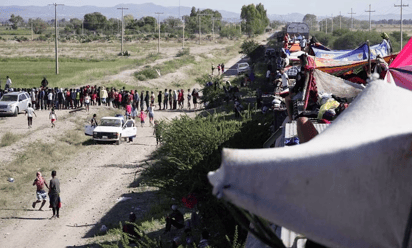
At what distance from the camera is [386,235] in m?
3.96

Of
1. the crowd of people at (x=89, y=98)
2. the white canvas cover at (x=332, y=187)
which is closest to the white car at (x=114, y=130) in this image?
the crowd of people at (x=89, y=98)

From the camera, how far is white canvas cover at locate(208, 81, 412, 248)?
12.4 ft

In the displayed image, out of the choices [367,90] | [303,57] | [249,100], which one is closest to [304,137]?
[367,90]

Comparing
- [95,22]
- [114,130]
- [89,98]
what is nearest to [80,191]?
[114,130]

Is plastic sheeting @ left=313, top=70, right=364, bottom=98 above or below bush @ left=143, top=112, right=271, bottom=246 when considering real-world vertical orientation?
above

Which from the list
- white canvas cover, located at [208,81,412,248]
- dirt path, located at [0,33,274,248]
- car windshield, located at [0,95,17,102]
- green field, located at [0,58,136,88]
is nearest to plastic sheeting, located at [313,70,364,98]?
dirt path, located at [0,33,274,248]

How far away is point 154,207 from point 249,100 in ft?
54.4

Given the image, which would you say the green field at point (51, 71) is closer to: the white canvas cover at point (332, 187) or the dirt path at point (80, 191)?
the dirt path at point (80, 191)

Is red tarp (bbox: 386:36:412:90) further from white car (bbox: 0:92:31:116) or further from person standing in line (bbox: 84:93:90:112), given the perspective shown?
white car (bbox: 0:92:31:116)

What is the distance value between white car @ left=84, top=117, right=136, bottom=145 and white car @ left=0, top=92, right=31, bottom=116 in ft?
25.1

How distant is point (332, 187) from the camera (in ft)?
12.6

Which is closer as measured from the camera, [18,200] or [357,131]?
[357,131]

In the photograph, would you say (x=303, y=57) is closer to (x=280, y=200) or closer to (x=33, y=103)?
(x=280, y=200)

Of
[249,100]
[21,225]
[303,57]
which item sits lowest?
[21,225]
